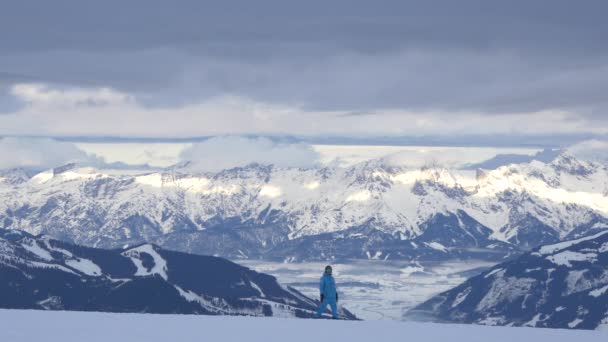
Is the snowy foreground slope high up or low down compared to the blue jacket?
down

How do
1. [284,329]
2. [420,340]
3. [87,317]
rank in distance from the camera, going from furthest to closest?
[87,317] → [284,329] → [420,340]

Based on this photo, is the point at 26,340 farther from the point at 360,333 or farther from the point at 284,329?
the point at 360,333

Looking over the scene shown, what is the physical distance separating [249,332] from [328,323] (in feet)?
45.2

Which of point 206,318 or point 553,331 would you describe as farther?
point 206,318

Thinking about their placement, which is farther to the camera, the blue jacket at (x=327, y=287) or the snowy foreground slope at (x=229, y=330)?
the blue jacket at (x=327, y=287)

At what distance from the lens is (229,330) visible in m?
93.9

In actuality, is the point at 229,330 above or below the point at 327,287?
below

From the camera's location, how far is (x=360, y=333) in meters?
93.9

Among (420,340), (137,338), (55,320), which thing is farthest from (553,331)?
(55,320)

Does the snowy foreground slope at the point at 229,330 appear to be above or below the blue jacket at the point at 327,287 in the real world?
below

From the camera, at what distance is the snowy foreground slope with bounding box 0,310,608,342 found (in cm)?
8525

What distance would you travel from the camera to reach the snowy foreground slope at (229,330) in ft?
280

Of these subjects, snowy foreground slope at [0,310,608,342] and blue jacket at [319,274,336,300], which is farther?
blue jacket at [319,274,336,300]

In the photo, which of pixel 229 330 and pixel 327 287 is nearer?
pixel 229 330
